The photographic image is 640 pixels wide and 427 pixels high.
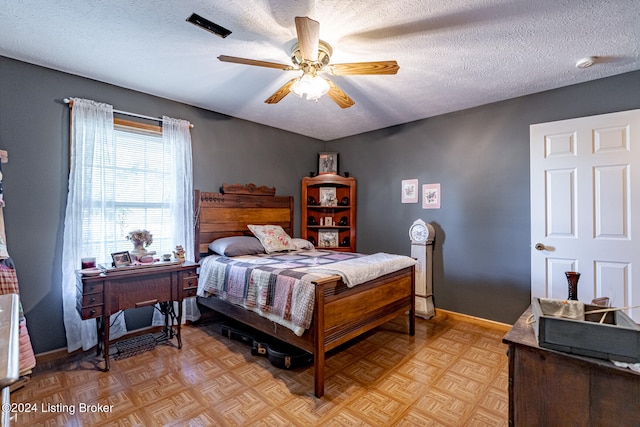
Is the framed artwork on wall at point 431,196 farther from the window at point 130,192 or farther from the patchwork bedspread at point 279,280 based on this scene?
the window at point 130,192

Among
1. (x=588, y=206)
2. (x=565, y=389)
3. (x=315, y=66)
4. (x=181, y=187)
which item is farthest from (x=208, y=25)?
(x=588, y=206)

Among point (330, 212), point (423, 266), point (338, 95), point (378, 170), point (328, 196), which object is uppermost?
point (338, 95)

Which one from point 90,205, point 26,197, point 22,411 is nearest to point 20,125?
point 26,197

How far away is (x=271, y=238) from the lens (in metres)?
3.45

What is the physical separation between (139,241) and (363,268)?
6.65 feet

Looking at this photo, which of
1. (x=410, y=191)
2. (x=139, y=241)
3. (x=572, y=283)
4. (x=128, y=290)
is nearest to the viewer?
(x=572, y=283)

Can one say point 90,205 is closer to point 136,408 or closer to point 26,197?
point 26,197

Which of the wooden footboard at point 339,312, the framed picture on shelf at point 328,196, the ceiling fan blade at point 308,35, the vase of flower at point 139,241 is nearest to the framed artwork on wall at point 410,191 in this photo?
the framed picture on shelf at point 328,196

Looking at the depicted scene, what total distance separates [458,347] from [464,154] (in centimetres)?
211

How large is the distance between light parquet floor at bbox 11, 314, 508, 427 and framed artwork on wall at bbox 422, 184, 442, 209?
159 cm

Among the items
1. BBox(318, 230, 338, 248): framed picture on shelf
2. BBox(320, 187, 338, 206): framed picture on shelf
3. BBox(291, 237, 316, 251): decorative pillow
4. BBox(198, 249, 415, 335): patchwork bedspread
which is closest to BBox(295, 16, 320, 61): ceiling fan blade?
BBox(198, 249, 415, 335): patchwork bedspread

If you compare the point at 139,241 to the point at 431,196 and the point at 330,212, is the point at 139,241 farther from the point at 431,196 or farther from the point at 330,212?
the point at 431,196

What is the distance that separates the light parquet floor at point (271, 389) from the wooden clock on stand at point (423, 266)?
0.66 meters

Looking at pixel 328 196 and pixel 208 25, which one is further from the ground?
pixel 208 25
